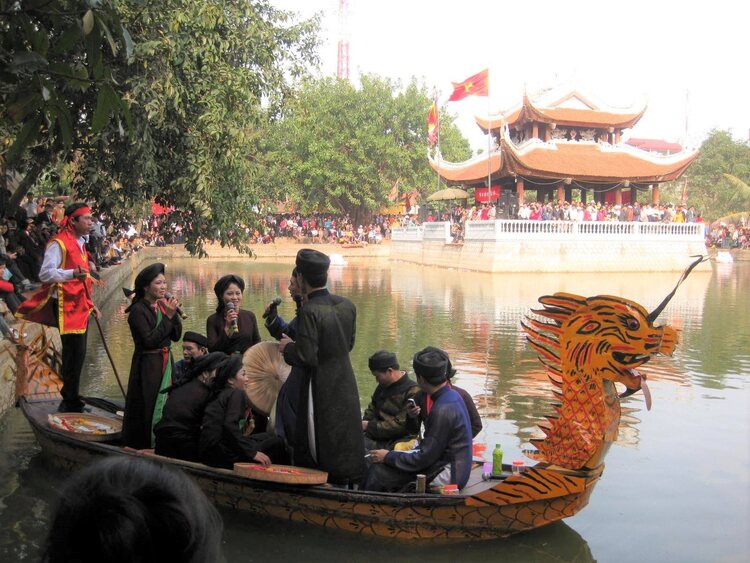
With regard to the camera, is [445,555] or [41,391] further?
[41,391]

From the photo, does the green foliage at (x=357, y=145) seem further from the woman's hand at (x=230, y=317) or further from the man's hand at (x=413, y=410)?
the man's hand at (x=413, y=410)

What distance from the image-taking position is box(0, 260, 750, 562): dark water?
5645 millimetres

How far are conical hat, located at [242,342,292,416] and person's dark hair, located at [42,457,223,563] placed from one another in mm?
5080

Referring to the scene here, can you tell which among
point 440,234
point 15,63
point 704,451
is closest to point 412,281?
point 440,234

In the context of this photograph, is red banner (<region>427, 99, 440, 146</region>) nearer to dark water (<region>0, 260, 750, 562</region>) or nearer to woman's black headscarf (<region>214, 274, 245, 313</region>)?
dark water (<region>0, 260, 750, 562</region>)

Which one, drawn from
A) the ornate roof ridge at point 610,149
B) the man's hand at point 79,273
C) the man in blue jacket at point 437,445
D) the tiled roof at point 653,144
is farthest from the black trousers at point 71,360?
the tiled roof at point 653,144

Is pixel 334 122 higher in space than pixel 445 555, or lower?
higher

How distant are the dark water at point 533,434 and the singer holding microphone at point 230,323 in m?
1.60

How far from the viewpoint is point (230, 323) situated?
698 cm

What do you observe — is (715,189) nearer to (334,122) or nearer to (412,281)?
(334,122)

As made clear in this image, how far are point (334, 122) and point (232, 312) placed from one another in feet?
141

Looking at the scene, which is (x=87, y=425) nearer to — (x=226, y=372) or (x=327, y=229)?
(x=226, y=372)

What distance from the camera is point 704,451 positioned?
7.96 m

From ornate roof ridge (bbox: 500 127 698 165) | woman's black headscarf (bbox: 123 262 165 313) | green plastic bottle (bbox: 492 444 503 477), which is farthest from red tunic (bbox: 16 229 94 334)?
ornate roof ridge (bbox: 500 127 698 165)
